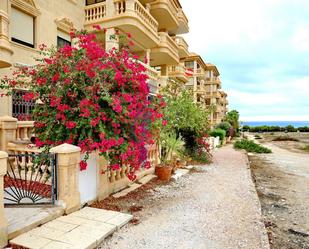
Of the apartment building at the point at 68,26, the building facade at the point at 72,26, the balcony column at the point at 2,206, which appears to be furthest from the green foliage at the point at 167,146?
the balcony column at the point at 2,206

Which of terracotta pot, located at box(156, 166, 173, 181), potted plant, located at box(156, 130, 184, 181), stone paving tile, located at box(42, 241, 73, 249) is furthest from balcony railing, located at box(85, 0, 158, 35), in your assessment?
stone paving tile, located at box(42, 241, 73, 249)

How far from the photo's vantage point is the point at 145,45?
17.2 metres

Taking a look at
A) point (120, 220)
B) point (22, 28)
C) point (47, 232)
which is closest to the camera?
point (47, 232)

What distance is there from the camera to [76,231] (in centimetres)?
459

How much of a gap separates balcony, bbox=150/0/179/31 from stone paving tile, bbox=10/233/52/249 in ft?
55.3

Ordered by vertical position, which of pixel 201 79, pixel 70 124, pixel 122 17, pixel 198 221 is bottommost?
pixel 198 221

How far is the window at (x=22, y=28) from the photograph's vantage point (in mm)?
11039

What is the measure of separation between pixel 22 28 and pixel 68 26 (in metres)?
2.83

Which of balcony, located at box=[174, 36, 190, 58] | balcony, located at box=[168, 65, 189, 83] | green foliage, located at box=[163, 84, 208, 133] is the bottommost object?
green foliage, located at box=[163, 84, 208, 133]

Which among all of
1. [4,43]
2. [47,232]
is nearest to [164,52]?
[4,43]

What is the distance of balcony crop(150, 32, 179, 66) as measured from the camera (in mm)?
18344

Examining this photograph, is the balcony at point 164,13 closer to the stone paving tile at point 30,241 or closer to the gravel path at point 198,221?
the gravel path at point 198,221

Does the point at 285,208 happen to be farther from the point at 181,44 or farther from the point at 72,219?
the point at 181,44

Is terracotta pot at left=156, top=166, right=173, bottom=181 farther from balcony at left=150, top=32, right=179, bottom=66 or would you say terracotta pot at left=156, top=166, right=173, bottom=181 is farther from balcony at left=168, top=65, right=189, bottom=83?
balcony at left=168, top=65, right=189, bottom=83
